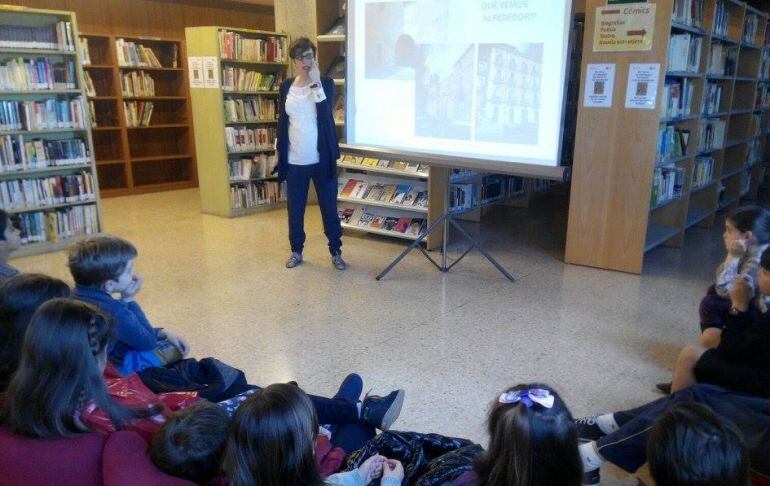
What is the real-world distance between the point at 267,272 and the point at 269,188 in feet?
7.79

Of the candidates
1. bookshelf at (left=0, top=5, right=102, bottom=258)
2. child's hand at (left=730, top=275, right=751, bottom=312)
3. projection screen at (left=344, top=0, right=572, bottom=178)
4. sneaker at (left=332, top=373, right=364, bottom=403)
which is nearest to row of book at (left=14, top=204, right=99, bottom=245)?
bookshelf at (left=0, top=5, right=102, bottom=258)

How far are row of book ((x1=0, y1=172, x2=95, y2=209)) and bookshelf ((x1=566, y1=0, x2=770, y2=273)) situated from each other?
160 inches

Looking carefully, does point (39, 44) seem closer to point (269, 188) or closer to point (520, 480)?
point (269, 188)

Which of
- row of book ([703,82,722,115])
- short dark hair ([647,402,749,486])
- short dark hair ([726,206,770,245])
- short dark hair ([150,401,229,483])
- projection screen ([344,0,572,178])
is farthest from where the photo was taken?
row of book ([703,82,722,115])

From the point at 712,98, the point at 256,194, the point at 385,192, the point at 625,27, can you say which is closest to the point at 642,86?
the point at 625,27

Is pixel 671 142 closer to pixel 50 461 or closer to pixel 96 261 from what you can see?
pixel 96 261

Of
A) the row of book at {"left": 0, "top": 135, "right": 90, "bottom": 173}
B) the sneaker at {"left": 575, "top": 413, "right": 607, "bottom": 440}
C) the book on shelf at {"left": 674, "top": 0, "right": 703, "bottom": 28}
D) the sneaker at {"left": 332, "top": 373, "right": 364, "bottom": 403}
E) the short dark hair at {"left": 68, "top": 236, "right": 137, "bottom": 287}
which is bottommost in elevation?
the sneaker at {"left": 575, "top": 413, "right": 607, "bottom": 440}

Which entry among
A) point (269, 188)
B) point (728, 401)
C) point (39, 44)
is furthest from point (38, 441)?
point (269, 188)

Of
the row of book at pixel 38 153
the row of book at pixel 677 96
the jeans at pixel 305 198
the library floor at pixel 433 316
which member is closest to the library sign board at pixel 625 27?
the row of book at pixel 677 96

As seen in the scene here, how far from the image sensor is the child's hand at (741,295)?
2102mm

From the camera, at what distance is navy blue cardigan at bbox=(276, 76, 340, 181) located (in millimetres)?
4066

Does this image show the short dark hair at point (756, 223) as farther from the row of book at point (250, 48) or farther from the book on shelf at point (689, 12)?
the row of book at point (250, 48)

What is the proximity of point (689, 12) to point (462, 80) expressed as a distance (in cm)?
194

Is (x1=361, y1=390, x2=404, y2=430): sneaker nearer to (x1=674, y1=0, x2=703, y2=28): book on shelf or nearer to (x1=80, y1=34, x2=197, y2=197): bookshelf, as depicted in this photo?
(x1=674, y1=0, x2=703, y2=28): book on shelf
